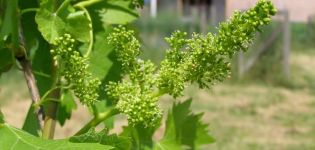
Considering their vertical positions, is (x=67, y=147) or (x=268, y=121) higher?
(x=67, y=147)

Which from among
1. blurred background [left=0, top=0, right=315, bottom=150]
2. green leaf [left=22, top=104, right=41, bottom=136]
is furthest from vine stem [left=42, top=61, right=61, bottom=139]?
blurred background [left=0, top=0, right=315, bottom=150]

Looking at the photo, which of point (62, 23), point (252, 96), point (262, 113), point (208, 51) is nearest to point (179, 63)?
point (208, 51)

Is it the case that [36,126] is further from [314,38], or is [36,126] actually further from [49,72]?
[314,38]

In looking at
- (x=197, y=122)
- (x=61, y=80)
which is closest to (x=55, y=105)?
(x=61, y=80)

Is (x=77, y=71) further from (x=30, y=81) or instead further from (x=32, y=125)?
(x=32, y=125)

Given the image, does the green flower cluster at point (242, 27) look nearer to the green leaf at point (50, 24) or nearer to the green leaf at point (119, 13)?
the green leaf at point (50, 24)

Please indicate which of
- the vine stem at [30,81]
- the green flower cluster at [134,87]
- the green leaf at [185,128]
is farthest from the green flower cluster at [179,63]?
the green leaf at [185,128]

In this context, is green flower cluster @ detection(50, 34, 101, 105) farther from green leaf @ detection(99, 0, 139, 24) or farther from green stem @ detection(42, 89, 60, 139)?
green leaf @ detection(99, 0, 139, 24)
